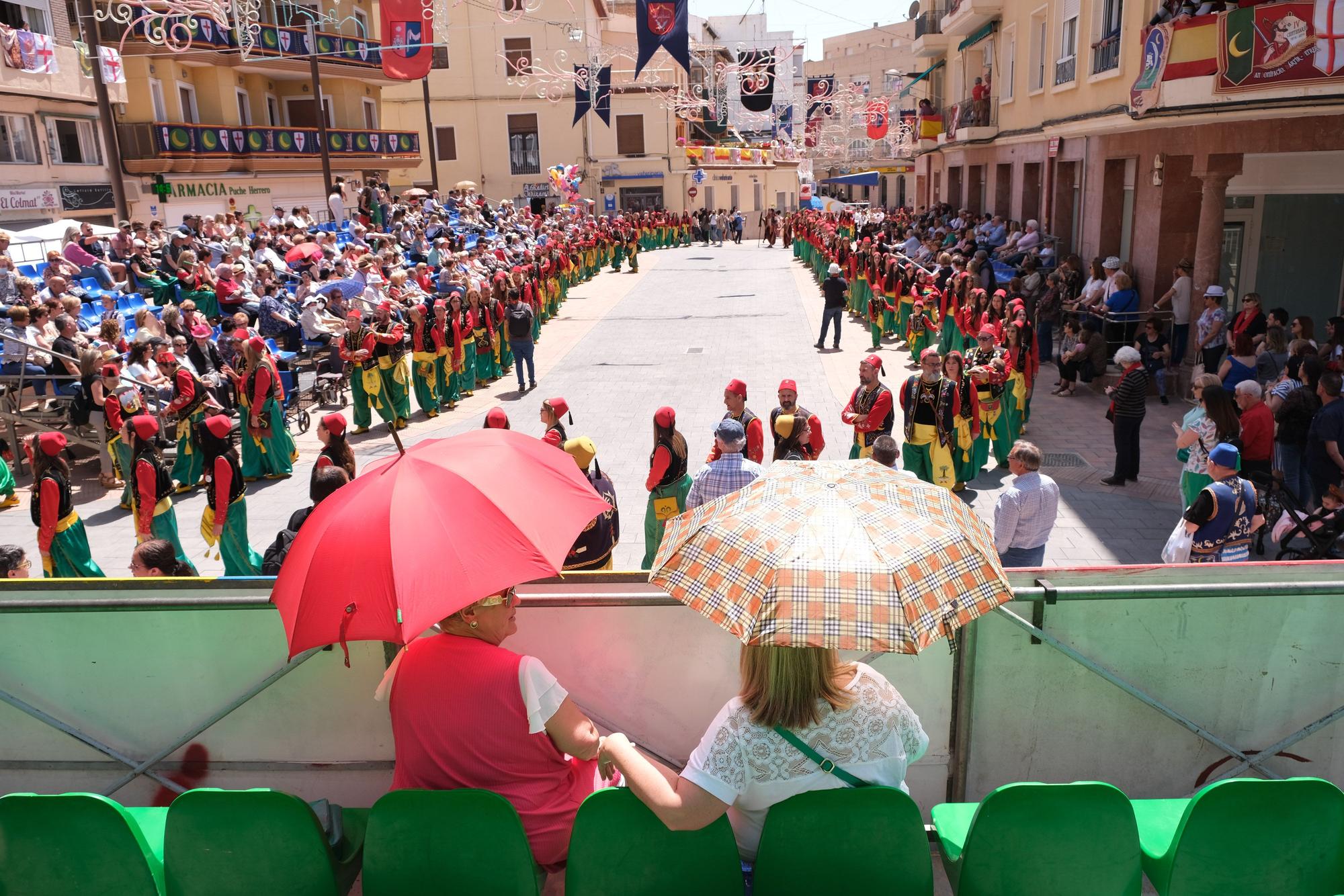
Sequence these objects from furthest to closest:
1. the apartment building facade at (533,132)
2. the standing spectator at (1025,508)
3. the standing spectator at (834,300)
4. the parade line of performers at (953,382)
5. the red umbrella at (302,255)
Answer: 1. the apartment building facade at (533,132)
2. the red umbrella at (302,255)
3. the standing spectator at (834,300)
4. the parade line of performers at (953,382)
5. the standing spectator at (1025,508)

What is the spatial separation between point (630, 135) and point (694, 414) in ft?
135

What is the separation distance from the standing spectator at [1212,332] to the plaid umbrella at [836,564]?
460 inches

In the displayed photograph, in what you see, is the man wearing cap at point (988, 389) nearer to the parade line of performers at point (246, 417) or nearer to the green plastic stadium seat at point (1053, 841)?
the parade line of performers at point (246, 417)

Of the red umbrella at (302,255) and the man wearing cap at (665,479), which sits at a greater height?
the red umbrella at (302,255)

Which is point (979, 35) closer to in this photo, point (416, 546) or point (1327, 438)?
point (1327, 438)

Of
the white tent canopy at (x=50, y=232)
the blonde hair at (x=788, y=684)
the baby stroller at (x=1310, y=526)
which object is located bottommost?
the baby stroller at (x=1310, y=526)

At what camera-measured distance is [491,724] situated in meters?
3.19

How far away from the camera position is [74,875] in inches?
132

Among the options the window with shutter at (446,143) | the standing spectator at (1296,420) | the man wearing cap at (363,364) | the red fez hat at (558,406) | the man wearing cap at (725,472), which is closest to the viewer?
the man wearing cap at (725,472)

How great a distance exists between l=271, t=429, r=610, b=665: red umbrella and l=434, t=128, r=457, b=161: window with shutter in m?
50.4

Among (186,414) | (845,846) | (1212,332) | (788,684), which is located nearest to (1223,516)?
(845,846)

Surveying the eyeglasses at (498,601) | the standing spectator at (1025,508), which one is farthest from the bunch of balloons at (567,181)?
the eyeglasses at (498,601)

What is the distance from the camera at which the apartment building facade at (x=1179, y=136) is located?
11219 mm

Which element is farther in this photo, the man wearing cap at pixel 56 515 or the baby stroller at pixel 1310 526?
the baby stroller at pixel 1310 526
